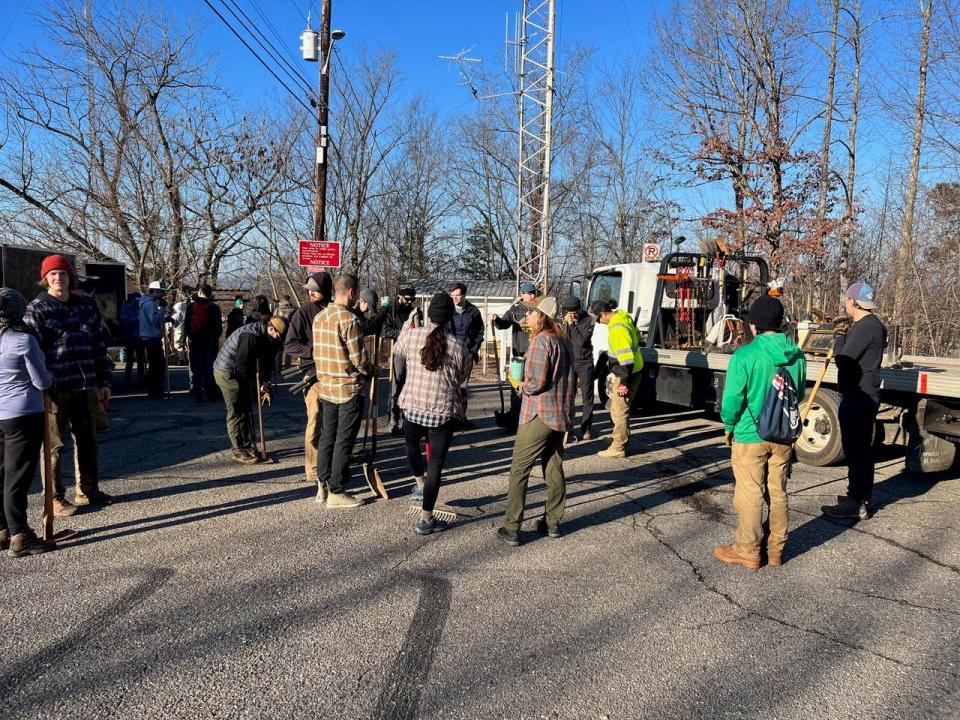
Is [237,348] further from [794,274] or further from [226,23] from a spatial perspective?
[794,274]

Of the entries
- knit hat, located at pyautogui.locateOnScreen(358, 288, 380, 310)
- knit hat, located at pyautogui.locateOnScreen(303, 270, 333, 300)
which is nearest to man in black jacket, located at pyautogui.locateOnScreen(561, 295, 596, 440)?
knit hat, located at pyautogui.locateOnScreen(358, 288, 380, 310)

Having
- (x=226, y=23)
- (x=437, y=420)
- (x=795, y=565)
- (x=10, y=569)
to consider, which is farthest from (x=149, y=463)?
(x=226, y=23)

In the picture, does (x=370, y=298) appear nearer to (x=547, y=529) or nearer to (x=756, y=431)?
(x=547, y=529)

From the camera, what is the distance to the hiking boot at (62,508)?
5.34 m

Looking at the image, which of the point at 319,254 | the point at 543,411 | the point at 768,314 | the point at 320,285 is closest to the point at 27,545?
the point at 320,285

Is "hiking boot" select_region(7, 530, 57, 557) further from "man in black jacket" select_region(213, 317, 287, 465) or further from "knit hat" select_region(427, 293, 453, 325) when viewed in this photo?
"knit hat" select_region(427, 293, 453, 325)

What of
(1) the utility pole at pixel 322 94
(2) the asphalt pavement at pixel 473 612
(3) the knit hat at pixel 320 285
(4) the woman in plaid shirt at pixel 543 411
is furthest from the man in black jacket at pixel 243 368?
(1) the utility pole at pixel 322 94

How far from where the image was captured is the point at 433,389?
504 centimetres

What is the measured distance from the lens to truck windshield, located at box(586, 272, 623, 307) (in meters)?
11.8

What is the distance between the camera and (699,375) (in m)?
9.20

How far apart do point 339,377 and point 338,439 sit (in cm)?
51

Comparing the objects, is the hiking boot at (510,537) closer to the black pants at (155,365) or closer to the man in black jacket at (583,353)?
→ the man in black jacket at (583,353)

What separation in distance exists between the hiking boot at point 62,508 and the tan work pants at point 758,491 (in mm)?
4963

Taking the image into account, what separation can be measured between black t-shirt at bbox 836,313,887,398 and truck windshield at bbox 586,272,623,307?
6.15 metres
